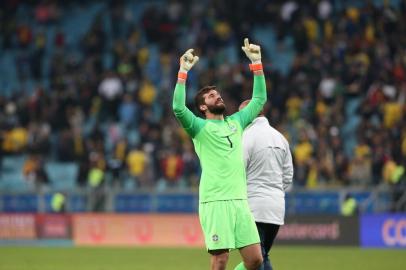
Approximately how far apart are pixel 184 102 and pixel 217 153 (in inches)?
23.4

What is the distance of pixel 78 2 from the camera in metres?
36.4

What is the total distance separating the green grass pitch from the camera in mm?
17656

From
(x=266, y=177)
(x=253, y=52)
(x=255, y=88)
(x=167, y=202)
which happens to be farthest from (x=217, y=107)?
(x=167, y=202)

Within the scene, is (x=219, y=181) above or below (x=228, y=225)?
above

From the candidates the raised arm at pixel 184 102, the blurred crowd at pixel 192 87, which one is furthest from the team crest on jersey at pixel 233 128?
the blurred crowd at pixel 192 87

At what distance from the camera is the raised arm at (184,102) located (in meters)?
9.78

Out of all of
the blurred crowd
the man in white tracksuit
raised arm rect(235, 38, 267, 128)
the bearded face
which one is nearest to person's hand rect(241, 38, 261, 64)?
raised arm rect(235, 38, 267, 128)

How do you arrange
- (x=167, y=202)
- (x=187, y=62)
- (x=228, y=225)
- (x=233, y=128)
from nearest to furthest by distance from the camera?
(x=228, y=225), (x=187, y=62), (x=233, y=128), (x=167, y=202)

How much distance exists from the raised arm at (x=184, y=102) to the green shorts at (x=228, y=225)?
765mm

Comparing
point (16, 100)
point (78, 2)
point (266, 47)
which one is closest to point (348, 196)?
point (266, 47)

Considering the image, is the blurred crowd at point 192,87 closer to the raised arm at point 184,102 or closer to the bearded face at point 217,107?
the bearded face at point 217,107

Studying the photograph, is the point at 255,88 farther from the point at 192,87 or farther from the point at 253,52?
the point at 192,87

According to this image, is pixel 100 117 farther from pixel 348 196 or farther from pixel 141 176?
pixel 348 196

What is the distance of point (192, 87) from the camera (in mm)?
30703
